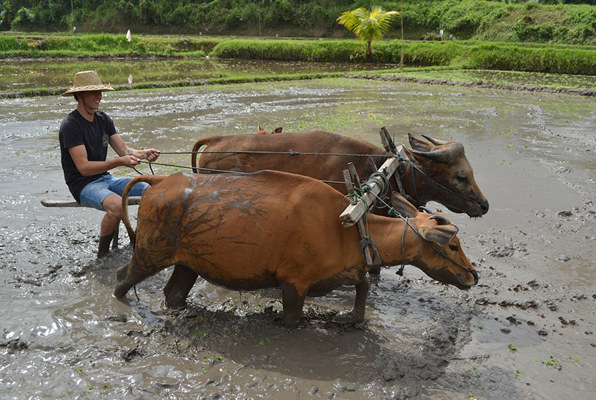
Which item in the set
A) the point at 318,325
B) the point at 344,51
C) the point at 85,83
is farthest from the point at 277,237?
the point at 344,51

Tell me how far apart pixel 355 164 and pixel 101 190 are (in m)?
2.52

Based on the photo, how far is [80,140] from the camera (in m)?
5.28

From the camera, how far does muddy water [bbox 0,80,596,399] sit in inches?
152

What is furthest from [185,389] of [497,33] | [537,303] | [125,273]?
[497,33]

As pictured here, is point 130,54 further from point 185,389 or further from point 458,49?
point 185,389

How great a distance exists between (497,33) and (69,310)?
39.2 metres

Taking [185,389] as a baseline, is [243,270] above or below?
above

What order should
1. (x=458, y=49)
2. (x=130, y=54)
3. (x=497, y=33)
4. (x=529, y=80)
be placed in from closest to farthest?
(x=529, y=80), (x=458, y=49), (x=130, y=54), (x=497, y=33)

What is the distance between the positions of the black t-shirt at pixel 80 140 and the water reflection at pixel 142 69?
1486 centimetres

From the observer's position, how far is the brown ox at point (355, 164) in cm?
550

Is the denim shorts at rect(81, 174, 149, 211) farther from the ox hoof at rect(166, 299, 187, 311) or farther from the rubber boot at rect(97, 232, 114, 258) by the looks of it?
the ox hoof at rect(166, 299, 187, 311)

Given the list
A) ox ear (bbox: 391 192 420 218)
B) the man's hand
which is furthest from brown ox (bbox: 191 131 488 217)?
ox ear (bbox: 391 192 420 218)

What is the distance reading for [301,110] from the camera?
50.6ft

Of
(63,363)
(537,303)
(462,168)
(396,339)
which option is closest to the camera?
(63,363)
